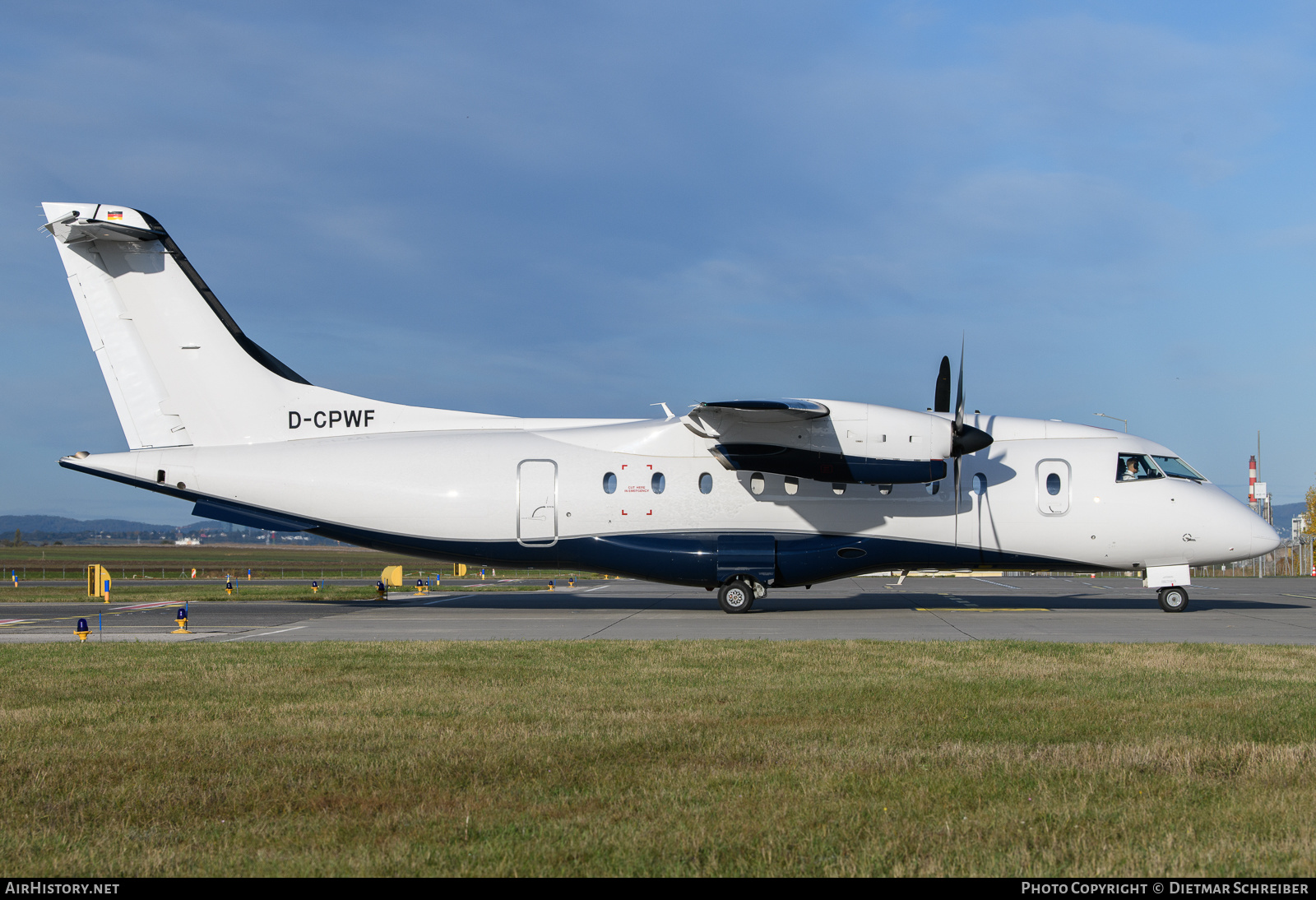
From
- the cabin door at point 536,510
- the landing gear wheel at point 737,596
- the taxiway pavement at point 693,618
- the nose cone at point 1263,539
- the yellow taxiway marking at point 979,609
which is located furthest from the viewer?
the yellow taxiway marking at point 979,609

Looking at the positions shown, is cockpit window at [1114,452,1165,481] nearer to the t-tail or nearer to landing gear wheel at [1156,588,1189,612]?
landing gear wheel at [1156,588,1189,612]

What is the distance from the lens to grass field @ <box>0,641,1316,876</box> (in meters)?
Result: 5.16

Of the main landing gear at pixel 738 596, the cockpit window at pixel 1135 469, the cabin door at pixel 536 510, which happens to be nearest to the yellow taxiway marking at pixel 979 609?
the cockpit window at pixel 1135 469

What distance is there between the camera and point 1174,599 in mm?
21719

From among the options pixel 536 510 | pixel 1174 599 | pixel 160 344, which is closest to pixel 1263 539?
pixel 1174 599

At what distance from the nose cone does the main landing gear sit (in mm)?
10899

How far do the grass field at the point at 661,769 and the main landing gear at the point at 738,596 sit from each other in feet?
30.4

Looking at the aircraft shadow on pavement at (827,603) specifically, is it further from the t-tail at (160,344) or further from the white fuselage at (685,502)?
the t-tail at (160,344)

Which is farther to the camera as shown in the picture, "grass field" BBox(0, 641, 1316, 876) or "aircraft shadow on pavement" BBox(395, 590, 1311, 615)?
"aircraft shadow on pavement" BBox(395, 590, 1311, 615)

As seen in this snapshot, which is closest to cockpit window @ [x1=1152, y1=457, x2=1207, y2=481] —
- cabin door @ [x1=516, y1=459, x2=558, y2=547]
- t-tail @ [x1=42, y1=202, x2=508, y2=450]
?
cabin door @ [x1=516, y1=459, x2=558, y2=547]

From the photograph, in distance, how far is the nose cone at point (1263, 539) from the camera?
2109 cm

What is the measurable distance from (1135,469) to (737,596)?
943 centimetres

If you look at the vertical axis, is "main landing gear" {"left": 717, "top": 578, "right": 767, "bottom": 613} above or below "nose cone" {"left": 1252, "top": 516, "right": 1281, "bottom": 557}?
below
